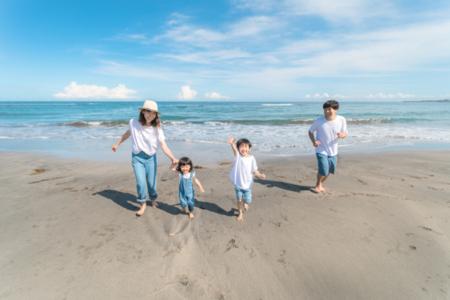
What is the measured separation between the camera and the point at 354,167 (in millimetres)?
6789

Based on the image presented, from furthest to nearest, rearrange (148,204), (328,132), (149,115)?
(328,132) < (148,204) < (149,115)

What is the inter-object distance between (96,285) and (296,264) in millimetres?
2480

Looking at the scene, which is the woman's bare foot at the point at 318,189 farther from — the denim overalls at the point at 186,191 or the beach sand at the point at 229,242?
the denim overalls at the point at 186,191

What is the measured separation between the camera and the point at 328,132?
177 inches

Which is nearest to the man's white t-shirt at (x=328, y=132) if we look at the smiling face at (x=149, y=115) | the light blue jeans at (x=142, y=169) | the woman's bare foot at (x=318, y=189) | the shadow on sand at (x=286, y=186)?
the woman's bare foot at (x=318, y=189)

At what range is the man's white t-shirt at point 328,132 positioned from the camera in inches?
177

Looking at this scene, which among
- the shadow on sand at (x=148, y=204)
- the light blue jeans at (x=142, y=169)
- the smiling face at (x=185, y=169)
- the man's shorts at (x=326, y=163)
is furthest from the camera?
the man's shorts at (x=326, y=163)

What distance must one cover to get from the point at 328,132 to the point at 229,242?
3124mm

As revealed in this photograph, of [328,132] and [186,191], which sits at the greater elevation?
[328,132]

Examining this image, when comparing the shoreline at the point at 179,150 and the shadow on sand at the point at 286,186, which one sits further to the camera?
the shoreline at the point at 179,150

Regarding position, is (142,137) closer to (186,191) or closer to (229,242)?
(186,191)

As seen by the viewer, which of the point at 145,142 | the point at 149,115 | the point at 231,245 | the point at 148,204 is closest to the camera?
the point at 231,245

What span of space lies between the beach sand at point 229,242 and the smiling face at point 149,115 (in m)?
1.79

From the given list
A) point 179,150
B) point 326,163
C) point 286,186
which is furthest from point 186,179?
point 179,150
